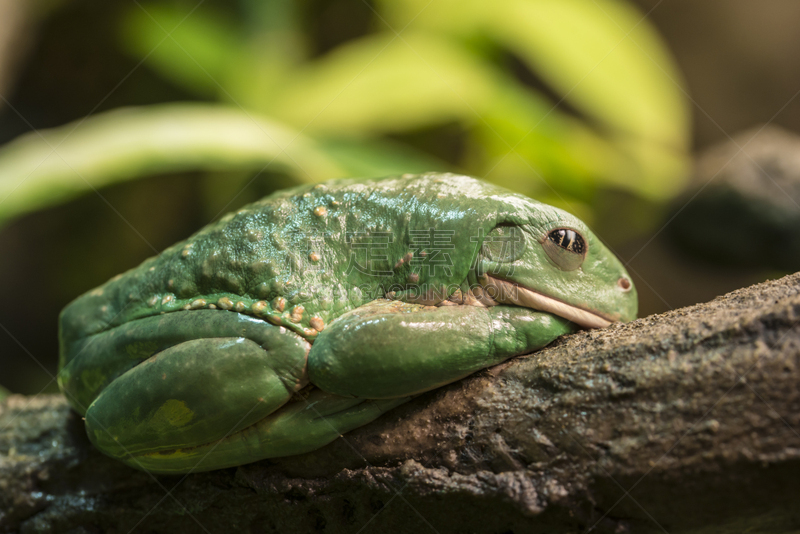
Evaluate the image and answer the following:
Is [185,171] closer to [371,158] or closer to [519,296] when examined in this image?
[371,158]

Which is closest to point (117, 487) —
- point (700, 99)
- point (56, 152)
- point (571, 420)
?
point (571, 420)

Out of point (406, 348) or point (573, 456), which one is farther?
point (406, 348)

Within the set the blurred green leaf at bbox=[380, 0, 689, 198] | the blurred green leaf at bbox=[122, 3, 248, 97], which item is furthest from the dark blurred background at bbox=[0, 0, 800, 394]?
the blurred green leaf at bbox=[380, 0, 689, 198]

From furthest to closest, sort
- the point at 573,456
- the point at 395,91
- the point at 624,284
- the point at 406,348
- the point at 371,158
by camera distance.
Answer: the point at 395,91 → the point at 371,158 → the point at 624,284 → the point at 406,348 → the point at 573,456

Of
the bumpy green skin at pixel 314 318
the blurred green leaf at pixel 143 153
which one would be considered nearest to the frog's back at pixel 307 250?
the bumpy green skin at pixel 314 318

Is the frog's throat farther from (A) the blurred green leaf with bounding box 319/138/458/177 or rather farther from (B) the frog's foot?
(A) the blurred green leaf with bounding box 319/138/458/177

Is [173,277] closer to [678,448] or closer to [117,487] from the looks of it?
[117,487]

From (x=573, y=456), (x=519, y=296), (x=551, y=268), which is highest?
(x=551, y=268)

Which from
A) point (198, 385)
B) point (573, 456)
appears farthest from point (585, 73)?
point (198, 385)
